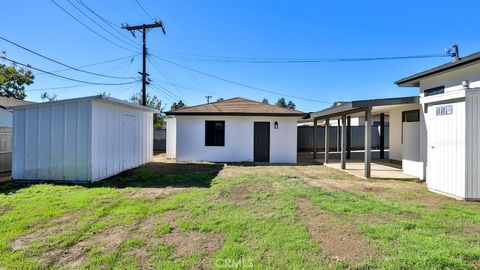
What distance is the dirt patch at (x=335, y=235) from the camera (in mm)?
3323

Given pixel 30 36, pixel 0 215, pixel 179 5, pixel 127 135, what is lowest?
pixel 0 215

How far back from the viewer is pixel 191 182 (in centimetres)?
807

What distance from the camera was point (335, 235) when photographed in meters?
3.95

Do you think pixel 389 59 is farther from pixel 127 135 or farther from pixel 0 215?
pixel 0 215

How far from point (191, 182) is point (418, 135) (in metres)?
7.59

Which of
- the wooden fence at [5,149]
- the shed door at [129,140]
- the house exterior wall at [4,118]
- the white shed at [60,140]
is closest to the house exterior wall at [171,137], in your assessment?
the shed door at [129,140]

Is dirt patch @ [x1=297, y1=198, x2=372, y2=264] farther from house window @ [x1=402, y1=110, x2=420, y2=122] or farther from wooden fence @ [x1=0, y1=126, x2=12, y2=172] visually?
wooden fence @ [x1=0, y1=126, x2=12, y2=172]

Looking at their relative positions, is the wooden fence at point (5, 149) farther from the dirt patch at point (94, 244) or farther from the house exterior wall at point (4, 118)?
the dirt patch at point (94, 244)

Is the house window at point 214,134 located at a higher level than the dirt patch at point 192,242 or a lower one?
higher

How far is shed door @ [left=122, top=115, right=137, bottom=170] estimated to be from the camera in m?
10.5

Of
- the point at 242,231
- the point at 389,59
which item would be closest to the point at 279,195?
the point at 242,231

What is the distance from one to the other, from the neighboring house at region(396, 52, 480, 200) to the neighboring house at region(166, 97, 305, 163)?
22.6ft

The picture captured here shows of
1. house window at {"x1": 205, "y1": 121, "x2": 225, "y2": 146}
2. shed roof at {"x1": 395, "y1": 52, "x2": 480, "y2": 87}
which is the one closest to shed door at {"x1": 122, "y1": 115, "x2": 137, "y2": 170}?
house window at {"x1": 205, "y1": 121, "x2": 225, "y2": 146}

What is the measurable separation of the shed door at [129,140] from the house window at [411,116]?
10446 millimetres
